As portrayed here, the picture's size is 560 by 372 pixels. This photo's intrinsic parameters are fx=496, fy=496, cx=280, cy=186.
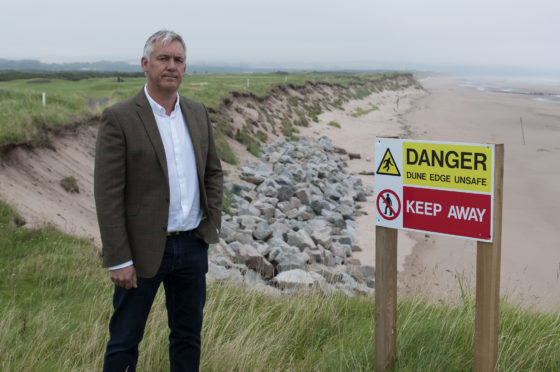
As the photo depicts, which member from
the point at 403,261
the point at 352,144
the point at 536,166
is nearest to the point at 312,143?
the point at 352,144

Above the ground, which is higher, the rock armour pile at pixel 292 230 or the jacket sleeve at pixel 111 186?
the jacket sleeve at pixel 111 186

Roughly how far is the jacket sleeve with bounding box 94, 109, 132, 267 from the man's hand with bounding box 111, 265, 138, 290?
51 mm

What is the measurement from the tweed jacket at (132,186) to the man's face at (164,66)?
126 mm

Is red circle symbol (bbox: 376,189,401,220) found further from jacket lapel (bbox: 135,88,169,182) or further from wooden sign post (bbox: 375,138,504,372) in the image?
jacket lapel (bbox: 135,88,169,182)

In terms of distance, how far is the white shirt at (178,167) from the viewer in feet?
9.80

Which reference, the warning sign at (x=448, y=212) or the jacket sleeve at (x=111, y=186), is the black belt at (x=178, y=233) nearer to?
the jacket sleeve at (x=111, y=186)

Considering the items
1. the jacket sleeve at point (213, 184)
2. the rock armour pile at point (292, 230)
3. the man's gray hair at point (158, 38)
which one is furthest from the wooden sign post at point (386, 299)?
the rock armour pile at point (292, 230)

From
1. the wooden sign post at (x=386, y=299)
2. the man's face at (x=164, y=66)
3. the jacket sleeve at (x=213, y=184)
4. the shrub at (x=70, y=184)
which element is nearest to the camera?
the man's face at (x=164, y=66)

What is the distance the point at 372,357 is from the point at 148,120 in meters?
2.33

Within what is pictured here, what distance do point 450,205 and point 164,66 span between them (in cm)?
194

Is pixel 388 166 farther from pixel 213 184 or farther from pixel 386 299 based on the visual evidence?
pixel 213 184

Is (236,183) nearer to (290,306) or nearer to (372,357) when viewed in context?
(290,306)

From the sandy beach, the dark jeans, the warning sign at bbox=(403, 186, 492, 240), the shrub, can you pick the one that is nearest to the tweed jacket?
the dark jeans

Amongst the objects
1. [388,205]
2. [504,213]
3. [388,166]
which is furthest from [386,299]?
[504,213]
